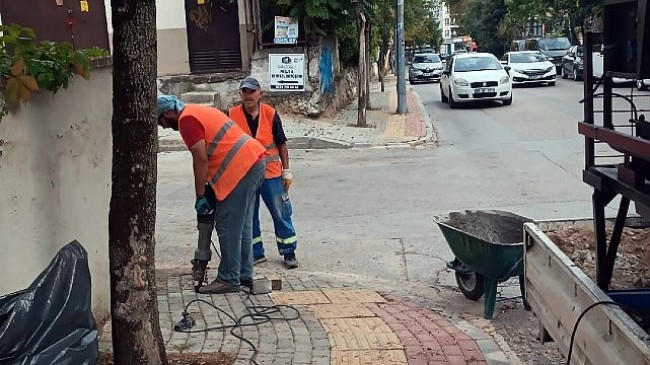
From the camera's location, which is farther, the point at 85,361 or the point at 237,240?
the point at 237,240

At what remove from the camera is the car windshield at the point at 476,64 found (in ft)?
77.3

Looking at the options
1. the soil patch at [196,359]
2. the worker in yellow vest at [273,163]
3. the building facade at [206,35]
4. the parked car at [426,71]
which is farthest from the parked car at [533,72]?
the soil patch at [196,359]

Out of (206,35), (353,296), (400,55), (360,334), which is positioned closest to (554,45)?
(400,55)

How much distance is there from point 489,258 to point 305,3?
42.8ft

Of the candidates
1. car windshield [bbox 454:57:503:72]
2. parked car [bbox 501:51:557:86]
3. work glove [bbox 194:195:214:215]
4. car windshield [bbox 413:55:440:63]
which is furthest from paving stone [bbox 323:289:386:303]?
car windshield [bbox 413:55:440:63]

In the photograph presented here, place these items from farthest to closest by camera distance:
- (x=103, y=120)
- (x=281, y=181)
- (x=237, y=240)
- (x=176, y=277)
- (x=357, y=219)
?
(x=357, y=219) → (x=281, y=181) → (x=176, y=277) → (x=237, y=240) → (x=103, y=120)

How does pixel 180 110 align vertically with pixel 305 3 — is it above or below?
below

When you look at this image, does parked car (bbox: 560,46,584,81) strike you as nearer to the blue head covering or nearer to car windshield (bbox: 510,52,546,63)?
car windshield (bbox: 510,52,546,63)

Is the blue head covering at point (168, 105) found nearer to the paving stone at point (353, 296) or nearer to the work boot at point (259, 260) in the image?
the paving stone at point (353, 296)

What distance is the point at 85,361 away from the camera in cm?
353

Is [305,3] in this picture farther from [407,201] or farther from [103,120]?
[103,120]

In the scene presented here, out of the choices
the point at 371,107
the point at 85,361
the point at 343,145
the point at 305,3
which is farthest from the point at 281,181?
the point at 371,107

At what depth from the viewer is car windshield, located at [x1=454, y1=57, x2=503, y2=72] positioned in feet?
77.3

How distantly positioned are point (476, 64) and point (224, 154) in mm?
18997
